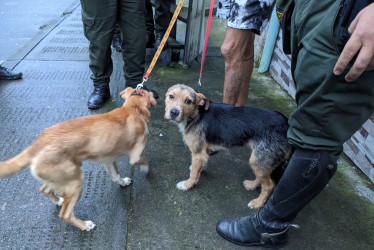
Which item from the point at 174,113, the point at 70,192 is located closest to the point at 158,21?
the point at 174,113

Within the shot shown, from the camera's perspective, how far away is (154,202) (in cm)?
243

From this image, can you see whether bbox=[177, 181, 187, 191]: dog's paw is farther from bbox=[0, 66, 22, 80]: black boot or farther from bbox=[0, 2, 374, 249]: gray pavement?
bbox=[0, 66, 22, 80]: black boot

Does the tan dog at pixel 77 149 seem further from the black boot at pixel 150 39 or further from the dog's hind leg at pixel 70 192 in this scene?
the black boot at pixel 150 39

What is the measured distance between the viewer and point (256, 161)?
2.36m

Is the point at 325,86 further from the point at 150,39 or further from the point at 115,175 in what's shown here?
the point at 150,39

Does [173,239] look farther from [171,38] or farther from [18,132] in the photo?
[171,38]

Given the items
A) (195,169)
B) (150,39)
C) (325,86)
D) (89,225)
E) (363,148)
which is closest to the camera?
(325,86)

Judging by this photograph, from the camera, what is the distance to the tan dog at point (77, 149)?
177 centimetres

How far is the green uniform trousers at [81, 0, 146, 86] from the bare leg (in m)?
1.35

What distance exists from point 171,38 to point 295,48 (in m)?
4.04

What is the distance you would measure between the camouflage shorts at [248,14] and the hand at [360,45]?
1583 millimetres

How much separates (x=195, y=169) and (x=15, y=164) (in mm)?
1494

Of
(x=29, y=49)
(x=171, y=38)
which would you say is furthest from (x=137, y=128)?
(x=29, y=49)

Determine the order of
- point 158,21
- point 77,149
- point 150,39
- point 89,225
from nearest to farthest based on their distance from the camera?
point 77,149 → point 89,225 → point 158,21 → point 150,39
